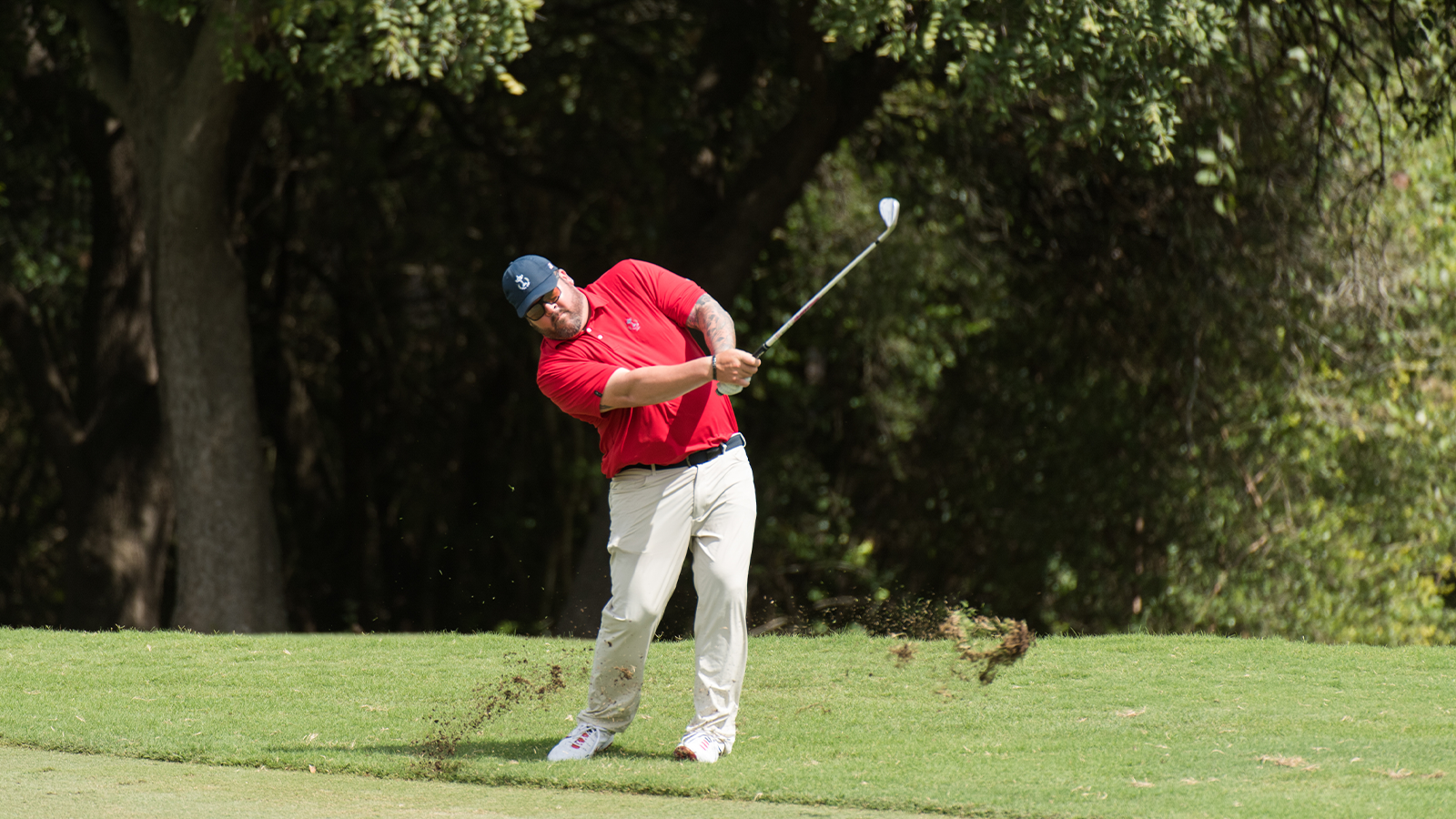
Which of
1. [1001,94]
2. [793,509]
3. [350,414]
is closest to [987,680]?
[1001,94]

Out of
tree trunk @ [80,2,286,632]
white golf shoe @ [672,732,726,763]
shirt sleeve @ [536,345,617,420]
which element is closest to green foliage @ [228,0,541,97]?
tree trunk @ [80,2,286,632]

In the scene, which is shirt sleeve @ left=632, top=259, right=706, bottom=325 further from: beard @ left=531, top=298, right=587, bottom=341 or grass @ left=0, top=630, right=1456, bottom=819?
grass @ left=0, top=630, right=1456, bottom=819

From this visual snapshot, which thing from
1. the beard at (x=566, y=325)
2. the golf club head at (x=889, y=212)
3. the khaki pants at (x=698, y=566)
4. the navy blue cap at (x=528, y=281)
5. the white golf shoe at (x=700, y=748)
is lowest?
the white golf shoe at (x=700, y=748)

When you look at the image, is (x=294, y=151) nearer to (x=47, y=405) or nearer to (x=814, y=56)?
(x=47, y=405)

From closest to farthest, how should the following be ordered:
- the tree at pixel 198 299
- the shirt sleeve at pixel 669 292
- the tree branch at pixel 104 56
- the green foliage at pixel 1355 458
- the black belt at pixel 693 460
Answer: the black belt at pixel 693 460
the shirt sleeve at pixel 669 292
the tree at pixel 198 299
the tree branch at pixel 104 56
the green foliage at pixel 1355 458

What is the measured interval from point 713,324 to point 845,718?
1814mm

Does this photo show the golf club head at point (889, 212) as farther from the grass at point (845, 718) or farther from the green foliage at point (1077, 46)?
the green foliage at point (1077, 46)

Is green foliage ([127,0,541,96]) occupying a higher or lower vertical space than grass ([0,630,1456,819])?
higher

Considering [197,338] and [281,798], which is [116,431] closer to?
[197,338]

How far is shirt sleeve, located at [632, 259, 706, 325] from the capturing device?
5.32 meters

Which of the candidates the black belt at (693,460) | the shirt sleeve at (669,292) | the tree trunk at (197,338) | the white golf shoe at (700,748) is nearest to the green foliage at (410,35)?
the tree trunk at (197,338)

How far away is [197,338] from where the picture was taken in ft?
35.9

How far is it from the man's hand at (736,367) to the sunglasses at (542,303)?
68 centimetres

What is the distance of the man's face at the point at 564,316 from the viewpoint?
5.08 metres
